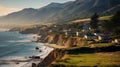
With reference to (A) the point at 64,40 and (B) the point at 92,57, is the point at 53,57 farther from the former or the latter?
(A) the point at 64,40

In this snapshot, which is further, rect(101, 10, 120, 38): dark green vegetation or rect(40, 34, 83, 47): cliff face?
rect(40, 34, 83, 47): cliff face

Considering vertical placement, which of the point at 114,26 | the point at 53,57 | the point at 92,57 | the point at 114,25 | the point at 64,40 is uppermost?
the point at 114,25

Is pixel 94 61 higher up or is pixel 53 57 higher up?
pixel 94 61

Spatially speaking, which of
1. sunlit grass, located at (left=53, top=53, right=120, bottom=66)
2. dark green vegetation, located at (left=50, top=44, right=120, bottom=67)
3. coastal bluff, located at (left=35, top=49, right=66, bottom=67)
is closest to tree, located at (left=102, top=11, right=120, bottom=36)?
dark green vegetation, located at (left=50, top=44, right=120, bottom=67)

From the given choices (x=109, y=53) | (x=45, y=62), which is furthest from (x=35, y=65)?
(x=109, y=53)

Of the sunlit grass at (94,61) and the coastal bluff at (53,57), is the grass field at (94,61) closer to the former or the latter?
the sunlit grass at (94,61)

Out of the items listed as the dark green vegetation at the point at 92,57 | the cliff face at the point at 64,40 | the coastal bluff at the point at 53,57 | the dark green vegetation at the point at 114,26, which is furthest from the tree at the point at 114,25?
the coastal bluff at the point at 53,57

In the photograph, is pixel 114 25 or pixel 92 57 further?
pixel 114 25

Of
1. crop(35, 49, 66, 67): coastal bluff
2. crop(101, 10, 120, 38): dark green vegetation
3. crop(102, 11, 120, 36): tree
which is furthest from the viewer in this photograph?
crop(102, 11, 120, 36): tree

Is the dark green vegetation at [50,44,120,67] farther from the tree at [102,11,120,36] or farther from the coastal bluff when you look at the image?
the tree at [102,11,120,36]

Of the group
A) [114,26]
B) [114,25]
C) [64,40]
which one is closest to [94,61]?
[114,25]
